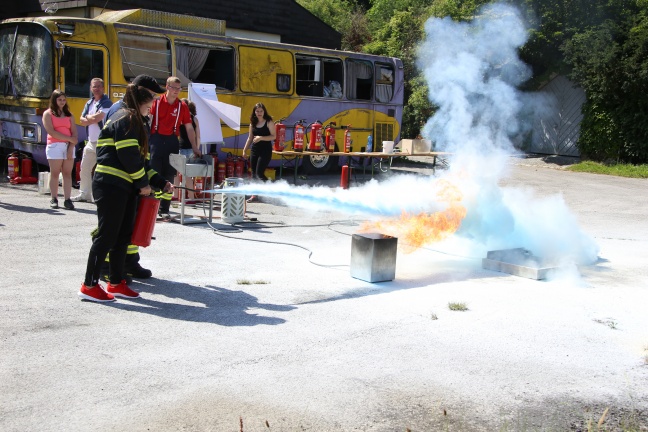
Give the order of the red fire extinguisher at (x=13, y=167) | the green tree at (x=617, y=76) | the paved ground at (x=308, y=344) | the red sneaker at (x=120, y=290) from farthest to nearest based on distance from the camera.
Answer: the green tree at (x=617, y=76)
the red fire extinguisher at (x=13, y=167)
the red sneaker at (x=120, y=290)
the paved ground at (x=308, y=344)

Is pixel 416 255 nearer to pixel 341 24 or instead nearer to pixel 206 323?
pixel 206 323

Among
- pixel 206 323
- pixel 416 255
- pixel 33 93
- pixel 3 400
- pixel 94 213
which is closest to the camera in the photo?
pixel 3 400

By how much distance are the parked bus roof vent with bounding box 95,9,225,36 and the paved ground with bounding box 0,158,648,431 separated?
281 inches

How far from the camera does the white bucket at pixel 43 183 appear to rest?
12.6m

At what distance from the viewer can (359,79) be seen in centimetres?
1978

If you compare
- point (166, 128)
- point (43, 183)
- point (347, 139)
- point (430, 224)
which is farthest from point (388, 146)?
point (430, 224)

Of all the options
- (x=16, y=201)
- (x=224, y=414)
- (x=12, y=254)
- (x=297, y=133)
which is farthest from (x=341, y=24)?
(x=224, y=414)

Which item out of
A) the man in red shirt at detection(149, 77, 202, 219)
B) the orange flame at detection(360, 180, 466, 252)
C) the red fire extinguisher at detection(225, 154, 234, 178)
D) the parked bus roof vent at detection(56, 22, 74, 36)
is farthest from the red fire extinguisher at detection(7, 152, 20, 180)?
the orange flame at detection(360, 180, 466, 252)

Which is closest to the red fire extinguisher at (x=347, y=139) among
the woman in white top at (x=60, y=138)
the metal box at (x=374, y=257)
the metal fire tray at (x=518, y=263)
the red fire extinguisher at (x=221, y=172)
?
the red fire extinguisher at (x=221, y=172)

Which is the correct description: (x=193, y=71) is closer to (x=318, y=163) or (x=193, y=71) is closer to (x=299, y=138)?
(x=299, y=138)

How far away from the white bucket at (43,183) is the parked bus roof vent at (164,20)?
13.5ft

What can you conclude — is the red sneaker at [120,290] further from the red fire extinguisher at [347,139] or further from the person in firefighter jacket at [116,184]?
the red fire extinguisher at [347,139]

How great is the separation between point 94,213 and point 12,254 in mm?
3035

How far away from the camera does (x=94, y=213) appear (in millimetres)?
10930
